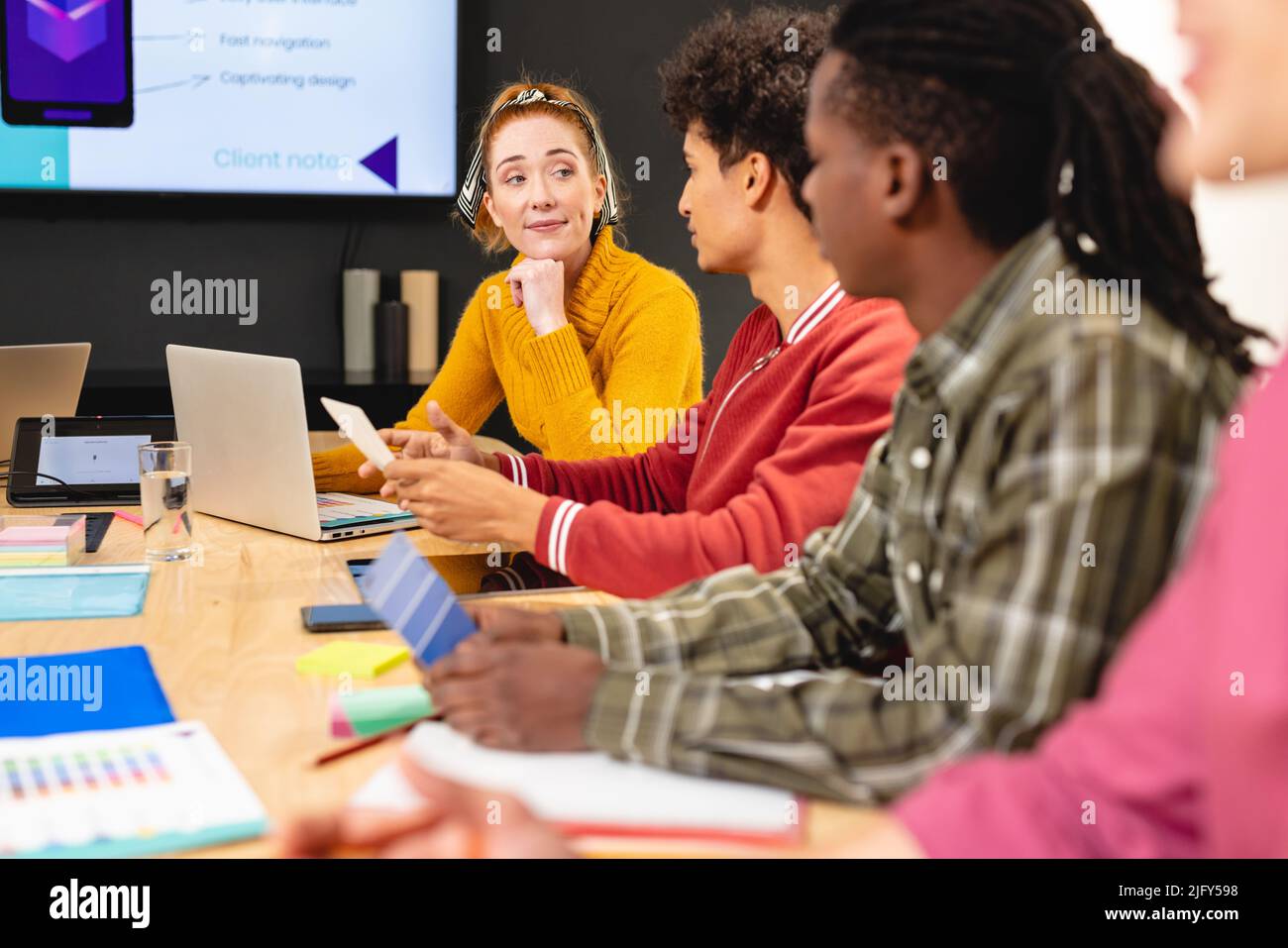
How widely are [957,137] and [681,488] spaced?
1.16m

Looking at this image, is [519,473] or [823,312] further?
[519,473]

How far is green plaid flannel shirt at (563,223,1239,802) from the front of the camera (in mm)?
776

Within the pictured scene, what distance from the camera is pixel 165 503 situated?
1741 millimetres

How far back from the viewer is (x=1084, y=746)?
2.33 feet

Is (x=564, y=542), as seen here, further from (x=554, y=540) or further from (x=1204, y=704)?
(x=1204, y=704)

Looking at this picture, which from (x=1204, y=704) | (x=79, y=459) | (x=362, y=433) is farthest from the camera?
(x=79, y=459)

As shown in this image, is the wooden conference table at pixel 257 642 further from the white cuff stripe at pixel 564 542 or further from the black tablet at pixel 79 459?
the black tablet at pixel 79 459

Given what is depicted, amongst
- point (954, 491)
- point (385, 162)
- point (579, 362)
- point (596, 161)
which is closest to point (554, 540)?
point (954, 491)

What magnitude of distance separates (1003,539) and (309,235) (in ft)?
11.2

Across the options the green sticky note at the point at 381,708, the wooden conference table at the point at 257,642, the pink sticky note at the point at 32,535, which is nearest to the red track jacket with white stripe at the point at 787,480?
the wooden conference table at the point at 257,642

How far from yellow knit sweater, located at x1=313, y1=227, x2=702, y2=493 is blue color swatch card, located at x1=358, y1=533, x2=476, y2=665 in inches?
49.1

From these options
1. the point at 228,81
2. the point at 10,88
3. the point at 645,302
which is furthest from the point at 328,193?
the point at 645,302

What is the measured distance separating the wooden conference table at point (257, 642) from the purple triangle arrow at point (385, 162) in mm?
2020

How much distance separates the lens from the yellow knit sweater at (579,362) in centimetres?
232
